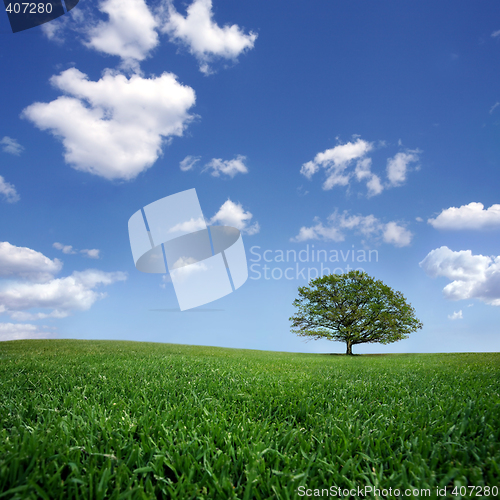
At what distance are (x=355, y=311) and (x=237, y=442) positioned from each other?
27745mm

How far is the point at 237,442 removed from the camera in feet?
8.66

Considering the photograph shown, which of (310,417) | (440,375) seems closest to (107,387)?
(310,417)

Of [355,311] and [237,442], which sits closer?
[237,442]

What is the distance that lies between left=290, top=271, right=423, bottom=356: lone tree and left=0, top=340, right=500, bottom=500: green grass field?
24.7 m

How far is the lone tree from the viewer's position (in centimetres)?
2811

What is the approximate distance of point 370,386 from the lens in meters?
5.02

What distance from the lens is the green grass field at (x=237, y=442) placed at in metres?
2.03

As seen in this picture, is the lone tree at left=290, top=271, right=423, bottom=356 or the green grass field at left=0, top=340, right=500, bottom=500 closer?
the green grass field at left=0, top=340, right=500, bottom=500

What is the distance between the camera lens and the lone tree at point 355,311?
92.2ft

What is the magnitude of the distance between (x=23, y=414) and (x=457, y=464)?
4.13m

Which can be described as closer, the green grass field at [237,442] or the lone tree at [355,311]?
the green grass field at [237,442]

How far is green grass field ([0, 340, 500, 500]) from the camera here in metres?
2.03

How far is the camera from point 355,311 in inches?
1113

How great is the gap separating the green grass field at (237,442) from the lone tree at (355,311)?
80.9 ft
